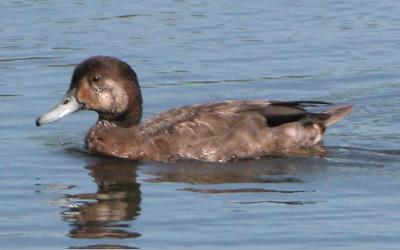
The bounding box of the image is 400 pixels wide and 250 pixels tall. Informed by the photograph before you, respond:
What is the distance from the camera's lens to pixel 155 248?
11312mm

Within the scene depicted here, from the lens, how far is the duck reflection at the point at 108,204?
39.5 ft

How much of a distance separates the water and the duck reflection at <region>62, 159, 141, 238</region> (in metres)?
0.02

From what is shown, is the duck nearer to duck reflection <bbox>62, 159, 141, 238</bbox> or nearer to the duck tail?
the duck tail

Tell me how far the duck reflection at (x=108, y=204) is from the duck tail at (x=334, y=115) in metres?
2.02

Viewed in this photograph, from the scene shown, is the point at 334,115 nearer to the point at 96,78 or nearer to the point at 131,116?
the point at 131,116

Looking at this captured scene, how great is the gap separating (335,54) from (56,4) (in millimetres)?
4893

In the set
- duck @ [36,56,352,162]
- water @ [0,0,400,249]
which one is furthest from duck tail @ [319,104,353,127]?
water @ [0,0,400,249]

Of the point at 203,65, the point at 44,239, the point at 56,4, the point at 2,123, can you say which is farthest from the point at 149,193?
the point at 56,4

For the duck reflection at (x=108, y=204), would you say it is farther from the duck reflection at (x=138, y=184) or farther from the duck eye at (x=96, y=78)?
the duck eye at (x=96, y=78)

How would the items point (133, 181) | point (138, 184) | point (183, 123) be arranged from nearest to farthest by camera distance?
point (138, 184) → point (133, 181) → point (183, 123)

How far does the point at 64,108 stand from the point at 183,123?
4.08 feet

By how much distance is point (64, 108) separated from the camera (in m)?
15.2

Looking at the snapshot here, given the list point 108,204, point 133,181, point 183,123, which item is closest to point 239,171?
point 183,123

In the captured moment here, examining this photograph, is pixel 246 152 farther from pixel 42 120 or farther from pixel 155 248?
pixel 155 248
